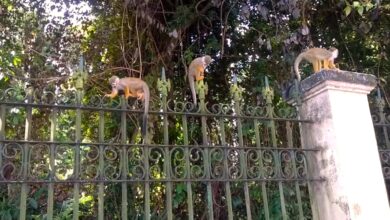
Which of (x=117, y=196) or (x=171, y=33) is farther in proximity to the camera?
(x=171, y=33)

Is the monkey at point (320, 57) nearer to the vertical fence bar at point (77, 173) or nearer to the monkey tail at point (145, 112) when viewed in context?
the monkey tail at point (145, 112)

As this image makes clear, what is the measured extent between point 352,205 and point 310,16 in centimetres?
304

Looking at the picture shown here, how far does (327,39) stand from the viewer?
5.47 meters

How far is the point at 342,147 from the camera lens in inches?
118

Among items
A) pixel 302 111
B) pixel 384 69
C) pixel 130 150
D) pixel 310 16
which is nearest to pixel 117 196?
pixel 130 150

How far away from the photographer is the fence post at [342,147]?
293cm

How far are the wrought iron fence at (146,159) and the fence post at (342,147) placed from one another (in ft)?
0.46

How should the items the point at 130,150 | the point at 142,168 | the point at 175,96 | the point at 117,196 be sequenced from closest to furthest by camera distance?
1. the point at 142,168
2. the point at 130,150
3. the point at 117,196
4. the point at 175,96

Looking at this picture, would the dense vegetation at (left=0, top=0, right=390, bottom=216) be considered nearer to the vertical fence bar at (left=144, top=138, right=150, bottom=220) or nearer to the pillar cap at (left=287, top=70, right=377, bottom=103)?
the pillar cap at (left=287, top=70, right=377, bottom=103)

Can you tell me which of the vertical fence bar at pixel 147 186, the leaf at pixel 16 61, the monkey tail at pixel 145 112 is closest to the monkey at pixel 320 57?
the monkey tail at pixel 145 112

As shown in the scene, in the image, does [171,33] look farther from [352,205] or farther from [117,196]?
[352,205]

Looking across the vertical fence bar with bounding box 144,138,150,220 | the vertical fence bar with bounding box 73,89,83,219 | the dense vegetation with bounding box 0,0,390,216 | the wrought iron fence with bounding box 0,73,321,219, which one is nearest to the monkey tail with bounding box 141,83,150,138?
the wrought iron fence with bounding box 0,73,321,219

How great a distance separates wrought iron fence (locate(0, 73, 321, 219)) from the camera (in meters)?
2.30

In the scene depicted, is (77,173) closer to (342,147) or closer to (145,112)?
(145,112)
